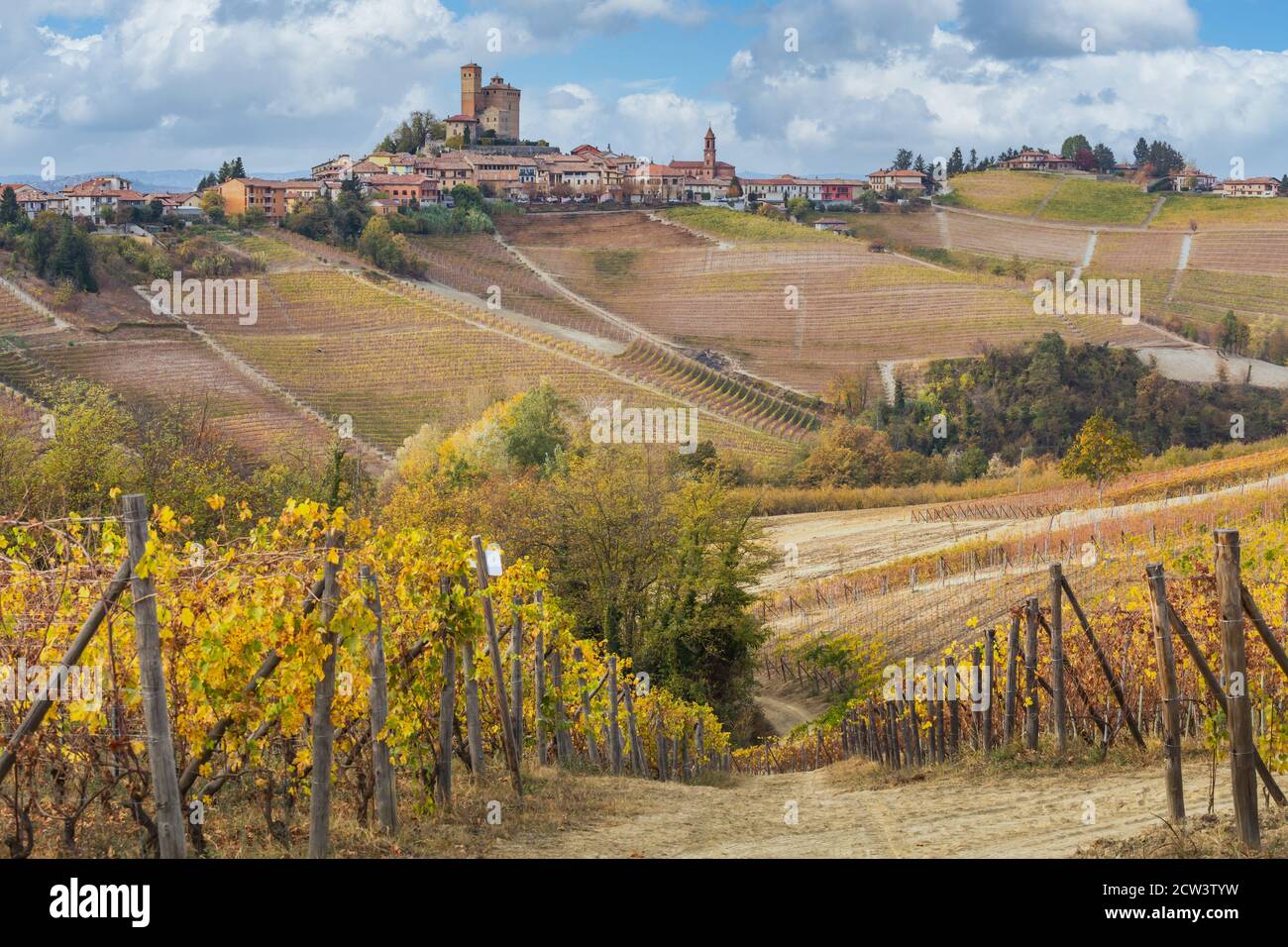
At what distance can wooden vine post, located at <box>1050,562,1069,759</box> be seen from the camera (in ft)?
35.0

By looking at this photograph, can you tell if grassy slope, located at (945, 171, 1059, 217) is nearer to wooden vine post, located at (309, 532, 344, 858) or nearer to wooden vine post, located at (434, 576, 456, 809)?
wooden vine post, located at (434, 576, 456, 809)

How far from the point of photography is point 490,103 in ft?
546

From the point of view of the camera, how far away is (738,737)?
75.6ft

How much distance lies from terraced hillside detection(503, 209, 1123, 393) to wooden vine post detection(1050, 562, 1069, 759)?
6775 centimetres

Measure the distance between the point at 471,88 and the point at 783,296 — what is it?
85.1 meters

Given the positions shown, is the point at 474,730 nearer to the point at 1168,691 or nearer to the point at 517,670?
the point at 517,670

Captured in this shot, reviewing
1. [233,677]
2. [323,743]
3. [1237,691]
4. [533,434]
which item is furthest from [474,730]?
[533,434]

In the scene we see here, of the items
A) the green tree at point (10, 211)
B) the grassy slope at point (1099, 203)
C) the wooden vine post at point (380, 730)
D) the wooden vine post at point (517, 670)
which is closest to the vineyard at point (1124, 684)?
the wooden vine post at point (517, 670)

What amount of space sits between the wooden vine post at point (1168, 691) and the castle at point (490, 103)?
529ft

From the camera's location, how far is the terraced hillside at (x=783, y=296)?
84562mm

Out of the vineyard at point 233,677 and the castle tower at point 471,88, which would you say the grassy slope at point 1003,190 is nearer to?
the castle tower at point 471,88

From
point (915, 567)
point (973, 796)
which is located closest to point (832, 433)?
point (915, 567)

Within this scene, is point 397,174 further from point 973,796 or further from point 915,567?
point 973,796
